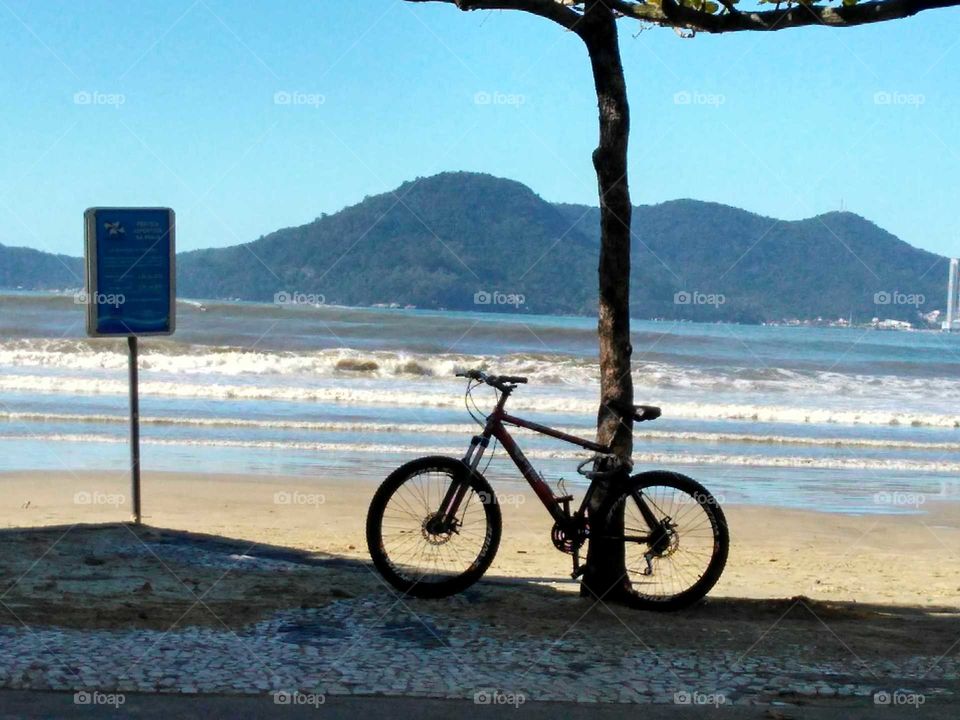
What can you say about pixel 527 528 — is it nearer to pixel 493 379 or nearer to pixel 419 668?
pixel 493 379

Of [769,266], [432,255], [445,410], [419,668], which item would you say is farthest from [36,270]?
[419,668]

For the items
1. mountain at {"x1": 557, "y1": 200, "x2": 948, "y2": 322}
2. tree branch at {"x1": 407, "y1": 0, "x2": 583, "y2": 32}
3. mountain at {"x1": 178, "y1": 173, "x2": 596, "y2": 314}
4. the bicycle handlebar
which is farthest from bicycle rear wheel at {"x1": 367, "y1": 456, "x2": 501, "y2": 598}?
mountain at {"x1": 557, "y1": 200, "x2": 948, "y2": 322}

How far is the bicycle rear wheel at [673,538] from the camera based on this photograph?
5.88 m

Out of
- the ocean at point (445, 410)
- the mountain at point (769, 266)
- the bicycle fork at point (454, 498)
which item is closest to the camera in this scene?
the bicycle fork at point (454, 498)

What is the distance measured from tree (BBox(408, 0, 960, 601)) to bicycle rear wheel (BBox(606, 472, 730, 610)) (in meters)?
0.13

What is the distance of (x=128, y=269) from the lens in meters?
8.70

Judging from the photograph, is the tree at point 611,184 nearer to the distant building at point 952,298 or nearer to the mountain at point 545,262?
the mountain at point 545,262

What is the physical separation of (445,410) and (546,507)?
46.2ft

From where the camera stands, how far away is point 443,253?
74.9m

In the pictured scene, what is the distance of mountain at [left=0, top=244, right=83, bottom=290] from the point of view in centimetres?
7025

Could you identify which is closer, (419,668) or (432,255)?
(419,668)

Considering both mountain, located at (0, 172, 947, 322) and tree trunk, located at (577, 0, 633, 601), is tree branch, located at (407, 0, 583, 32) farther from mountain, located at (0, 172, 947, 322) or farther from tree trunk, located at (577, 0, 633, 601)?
mountain, located at (0, 172, 947, 322)

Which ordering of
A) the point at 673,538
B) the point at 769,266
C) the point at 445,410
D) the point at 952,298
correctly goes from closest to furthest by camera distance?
the point at 673,538
the point at 445,410
the point at 952,298
the point at 769,266

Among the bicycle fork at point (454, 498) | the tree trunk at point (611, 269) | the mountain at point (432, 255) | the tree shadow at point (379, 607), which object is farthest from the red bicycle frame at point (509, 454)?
the mountain at point (432, 255)
